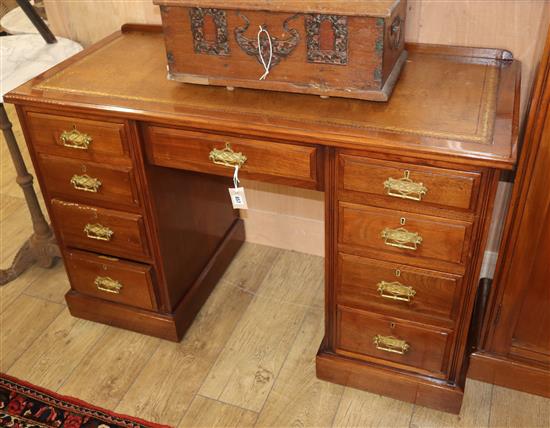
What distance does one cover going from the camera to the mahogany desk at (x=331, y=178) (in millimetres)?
1380

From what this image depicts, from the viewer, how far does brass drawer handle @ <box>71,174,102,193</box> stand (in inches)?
68.4

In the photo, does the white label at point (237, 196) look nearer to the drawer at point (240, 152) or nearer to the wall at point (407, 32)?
the drawer at point (240, 152)

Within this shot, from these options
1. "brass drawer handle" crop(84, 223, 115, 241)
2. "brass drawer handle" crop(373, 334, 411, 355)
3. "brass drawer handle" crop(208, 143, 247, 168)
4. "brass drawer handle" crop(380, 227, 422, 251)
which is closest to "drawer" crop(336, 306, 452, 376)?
"brass drawer handle" crop(373, 334, 411, 355)

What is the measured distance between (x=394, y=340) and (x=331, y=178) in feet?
1.79

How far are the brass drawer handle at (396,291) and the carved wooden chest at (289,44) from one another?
48 centimetres

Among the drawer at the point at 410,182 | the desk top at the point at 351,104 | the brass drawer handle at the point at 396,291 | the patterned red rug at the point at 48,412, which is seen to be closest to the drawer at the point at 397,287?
the brass drawer handle at the point at 396,291

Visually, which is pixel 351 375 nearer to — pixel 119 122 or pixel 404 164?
pixel 404 164

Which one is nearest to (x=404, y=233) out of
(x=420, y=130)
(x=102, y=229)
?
(x=420, y=130)

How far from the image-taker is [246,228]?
2469 millimetres

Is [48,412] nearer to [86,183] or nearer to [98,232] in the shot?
[98,232]

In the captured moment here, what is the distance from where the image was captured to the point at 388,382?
5.87 feet

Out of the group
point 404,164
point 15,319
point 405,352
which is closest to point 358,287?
point 405,352

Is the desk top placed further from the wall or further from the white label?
the white label

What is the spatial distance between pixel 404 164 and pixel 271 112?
13.8 inches
